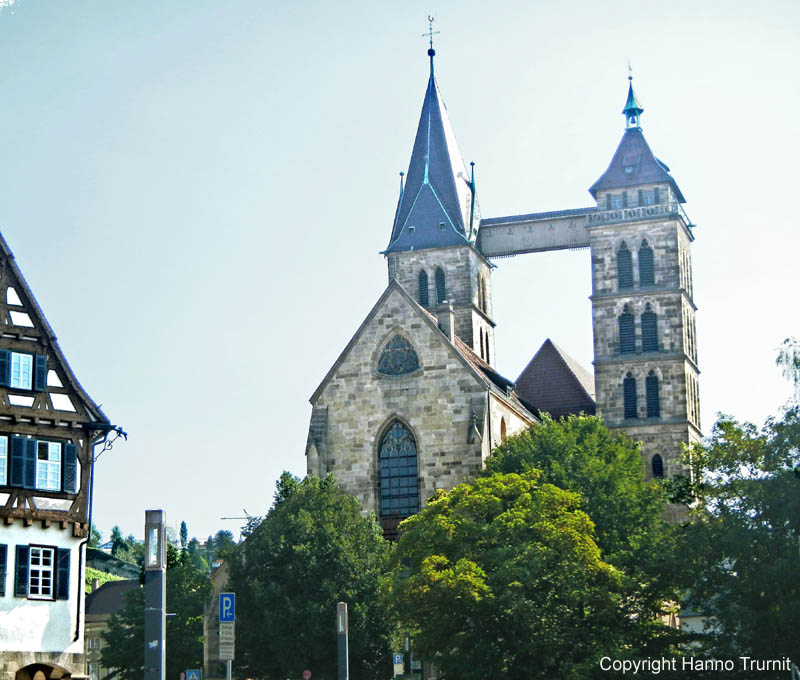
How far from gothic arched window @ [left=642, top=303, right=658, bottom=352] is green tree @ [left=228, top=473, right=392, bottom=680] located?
75.8 ft

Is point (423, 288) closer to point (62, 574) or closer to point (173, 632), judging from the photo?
point (173, 632)

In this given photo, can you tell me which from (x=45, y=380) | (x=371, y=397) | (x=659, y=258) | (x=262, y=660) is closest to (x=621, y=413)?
(x=659, y=258)

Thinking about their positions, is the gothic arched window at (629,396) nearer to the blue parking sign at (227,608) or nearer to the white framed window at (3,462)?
the white framed window at (3,462)

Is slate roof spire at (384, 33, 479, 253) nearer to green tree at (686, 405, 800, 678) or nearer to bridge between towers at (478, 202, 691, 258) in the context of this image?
bridge between towers at (478, 202, 691, 258)

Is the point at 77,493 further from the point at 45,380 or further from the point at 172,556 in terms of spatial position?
the point at 172,556

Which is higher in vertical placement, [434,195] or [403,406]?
[434,195]

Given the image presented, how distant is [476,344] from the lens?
7862cm

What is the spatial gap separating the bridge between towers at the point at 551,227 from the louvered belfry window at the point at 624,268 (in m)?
1.41

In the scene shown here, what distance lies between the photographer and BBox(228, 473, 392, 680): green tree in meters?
51.4

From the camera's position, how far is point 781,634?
3981 centimetres

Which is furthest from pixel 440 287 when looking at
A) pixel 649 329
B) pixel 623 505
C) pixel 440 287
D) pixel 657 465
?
pixel 623 505

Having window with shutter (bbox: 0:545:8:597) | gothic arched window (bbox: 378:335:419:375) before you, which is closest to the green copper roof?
gothic arched window (bbox: 378:335:419:375)

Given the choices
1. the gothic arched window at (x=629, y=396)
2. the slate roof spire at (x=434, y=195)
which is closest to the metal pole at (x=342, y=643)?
the gothic arched window at (x=629, y=396)

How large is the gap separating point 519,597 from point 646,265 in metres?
33.3
